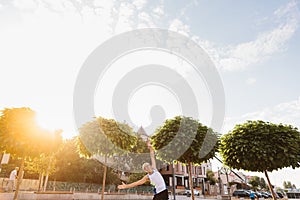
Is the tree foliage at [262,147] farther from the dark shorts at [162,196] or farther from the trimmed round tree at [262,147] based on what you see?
the dark shorts at [162,196]

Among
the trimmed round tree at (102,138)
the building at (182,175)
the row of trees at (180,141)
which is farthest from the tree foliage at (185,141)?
the building at (182,175)

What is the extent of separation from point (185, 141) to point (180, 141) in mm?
276

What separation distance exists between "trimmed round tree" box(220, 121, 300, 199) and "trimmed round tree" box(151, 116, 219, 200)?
43.2 inches

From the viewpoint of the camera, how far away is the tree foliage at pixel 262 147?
399 inches

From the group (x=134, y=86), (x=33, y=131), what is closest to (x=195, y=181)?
(x=134, y=86)

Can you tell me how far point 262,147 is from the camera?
10438mm

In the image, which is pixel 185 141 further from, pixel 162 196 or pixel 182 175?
pixel 182 175

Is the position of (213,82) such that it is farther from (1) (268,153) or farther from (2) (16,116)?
(2) (16,116)

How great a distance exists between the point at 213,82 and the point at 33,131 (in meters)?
11.6

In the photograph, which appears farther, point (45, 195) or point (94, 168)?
point (94, 168)

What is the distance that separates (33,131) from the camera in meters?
9.26

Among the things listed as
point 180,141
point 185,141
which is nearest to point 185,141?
point 185,141

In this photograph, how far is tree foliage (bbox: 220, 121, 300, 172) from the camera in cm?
1013

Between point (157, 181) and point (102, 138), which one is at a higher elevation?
point (102, 138)
